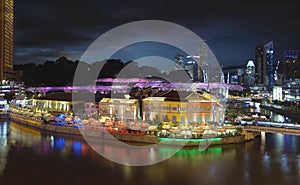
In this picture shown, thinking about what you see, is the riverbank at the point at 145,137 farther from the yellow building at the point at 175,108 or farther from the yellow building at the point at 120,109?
the yellow building at the point at 120,109

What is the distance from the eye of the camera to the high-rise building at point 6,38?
74.2 ft

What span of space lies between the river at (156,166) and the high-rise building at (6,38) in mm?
16096

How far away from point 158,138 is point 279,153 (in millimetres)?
2778

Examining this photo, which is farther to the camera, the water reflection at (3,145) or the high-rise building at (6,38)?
the high-rise building at (6,38)

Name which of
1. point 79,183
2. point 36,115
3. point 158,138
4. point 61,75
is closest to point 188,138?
point 158,138

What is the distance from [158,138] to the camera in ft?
27.1

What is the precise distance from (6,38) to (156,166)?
816 inches

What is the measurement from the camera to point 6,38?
23.6m

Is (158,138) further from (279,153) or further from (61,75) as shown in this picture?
(61,75)

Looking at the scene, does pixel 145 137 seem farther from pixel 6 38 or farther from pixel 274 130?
pixel 6 38

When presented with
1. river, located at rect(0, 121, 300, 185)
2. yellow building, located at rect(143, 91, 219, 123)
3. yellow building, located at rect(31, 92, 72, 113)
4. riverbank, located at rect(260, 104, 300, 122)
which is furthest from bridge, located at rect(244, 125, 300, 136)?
yellow building, located at rect(31, 92, 72, 113)

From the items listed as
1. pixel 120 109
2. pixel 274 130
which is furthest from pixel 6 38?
pixel 274 130

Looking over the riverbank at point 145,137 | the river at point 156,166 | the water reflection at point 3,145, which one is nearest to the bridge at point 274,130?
the riverbank at point 145,137

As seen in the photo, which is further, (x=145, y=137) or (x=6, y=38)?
(x=6, y=38)
